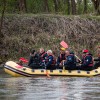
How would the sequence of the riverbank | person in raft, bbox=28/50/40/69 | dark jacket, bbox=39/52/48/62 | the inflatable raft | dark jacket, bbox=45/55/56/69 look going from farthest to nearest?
the riverbank < dark jacket, bbox=39/52/48/62 < person in raft, bbox=28/50/40/69 < dark jacket, bbox=45/55/56/69 < the inflatable raft

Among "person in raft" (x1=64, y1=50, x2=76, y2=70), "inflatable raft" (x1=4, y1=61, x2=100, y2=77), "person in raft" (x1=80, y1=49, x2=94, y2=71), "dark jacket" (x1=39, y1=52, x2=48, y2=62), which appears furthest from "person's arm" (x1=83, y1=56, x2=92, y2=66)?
"dark jacket" (x1=39, y1=52, x2=48, y2=62)

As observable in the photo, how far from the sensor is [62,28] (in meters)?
39.5

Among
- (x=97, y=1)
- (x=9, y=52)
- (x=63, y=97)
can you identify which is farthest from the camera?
(x=97, y=1)

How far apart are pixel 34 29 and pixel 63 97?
869 inches

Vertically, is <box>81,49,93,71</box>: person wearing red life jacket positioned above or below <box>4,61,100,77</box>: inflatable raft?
above

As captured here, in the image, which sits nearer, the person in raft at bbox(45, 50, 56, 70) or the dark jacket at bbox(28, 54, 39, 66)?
the person in raft at bbox(45, 50, 56, 70)

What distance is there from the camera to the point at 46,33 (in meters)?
39.2

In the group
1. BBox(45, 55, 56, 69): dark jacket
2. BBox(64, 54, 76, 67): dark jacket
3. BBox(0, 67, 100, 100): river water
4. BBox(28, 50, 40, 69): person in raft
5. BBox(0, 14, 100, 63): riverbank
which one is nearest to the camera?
BBox(0, 67, 100, 100): river water

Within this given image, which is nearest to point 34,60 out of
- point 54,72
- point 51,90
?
point 54,72

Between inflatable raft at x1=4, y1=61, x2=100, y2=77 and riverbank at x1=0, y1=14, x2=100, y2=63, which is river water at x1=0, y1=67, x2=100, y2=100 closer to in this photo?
inflatable raft at x1=4, y1=61, x2=100, y2=77

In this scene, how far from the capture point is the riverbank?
37.6m

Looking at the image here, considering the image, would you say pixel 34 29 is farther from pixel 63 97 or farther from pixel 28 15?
pixel 63 97

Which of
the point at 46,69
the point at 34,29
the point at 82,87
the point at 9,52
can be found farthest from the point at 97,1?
the point at 82,87

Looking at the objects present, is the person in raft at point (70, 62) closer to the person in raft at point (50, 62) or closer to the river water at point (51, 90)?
the person in raft at point (50, 62)
